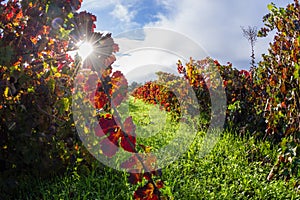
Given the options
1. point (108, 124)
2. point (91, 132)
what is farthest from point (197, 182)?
point (108, 124)

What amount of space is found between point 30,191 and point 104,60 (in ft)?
5.23

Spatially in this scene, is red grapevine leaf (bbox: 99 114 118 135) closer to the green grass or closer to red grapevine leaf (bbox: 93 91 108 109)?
red grapevine leaf (bbox: 93 91 108 109)

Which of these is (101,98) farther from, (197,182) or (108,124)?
(197,182)

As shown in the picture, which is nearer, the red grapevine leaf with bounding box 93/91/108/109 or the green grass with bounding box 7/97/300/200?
the red grapevine leaf with bounding box 93/91/108/109

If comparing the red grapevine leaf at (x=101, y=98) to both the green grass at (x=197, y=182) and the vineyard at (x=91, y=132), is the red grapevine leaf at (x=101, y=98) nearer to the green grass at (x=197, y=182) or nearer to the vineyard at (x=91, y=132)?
the vineyard at (x=91, y=132)

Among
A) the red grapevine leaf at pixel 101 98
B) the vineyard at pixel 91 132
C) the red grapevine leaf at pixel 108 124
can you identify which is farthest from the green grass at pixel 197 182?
the red grapevine leaf at pixel 101 98

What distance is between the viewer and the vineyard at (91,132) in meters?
1.74

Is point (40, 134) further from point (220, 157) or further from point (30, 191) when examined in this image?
point (220, 157)

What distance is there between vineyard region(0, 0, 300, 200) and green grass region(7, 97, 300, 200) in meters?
0.01

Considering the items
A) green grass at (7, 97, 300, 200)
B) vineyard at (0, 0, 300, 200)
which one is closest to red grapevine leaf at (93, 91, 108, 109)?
vineyard at (0, 0, 300, 200)

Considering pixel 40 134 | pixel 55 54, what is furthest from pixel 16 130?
pixel 55 54

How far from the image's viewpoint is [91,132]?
2904 millimetres

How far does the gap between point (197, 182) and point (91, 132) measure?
976 mm

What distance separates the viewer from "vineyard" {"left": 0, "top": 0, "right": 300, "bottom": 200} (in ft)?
5.72
